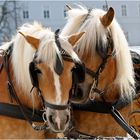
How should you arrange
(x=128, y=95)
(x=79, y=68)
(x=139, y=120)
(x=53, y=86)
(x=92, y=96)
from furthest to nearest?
(x=139, y=120) → (x=128, y=95) → (x=92, y=96) → (x=79, y=68) → (x=53, y=86)

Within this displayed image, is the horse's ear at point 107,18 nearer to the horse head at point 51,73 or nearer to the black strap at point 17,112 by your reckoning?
the horse head at point 51,73

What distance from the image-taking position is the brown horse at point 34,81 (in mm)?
2092

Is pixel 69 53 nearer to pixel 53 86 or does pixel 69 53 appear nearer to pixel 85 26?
pixel 53 86

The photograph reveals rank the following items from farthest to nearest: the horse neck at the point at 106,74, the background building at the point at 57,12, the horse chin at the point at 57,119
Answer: the background building at the point at 57,12 → the horse neck at the point at 106,74 → the horse chin at the point at 57,119

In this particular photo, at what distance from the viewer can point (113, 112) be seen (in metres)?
2.70

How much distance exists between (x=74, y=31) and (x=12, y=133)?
0.68m

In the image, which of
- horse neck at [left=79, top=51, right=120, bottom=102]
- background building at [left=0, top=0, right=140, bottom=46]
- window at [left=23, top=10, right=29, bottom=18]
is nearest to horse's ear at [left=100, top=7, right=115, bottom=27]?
horse neck at [left=79, top=51, right=120, bottom=102]

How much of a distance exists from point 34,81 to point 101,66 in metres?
0.51

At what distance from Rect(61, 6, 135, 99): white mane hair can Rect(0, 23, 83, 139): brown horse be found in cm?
26

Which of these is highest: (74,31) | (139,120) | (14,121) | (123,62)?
(74,31)

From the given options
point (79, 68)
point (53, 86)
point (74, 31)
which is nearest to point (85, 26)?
point (74, 31)

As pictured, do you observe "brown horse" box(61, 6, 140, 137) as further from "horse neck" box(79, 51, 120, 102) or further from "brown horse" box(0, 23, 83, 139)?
"brown horse" box(0, 23, 83, 139)

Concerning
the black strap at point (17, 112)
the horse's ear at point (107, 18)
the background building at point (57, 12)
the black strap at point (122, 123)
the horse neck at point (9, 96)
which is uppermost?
the horse's ear at point (107, 18)

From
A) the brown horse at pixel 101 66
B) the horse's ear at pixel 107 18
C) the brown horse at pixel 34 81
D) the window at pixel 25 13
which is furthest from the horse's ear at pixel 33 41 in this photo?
the window at pixel 25 13
